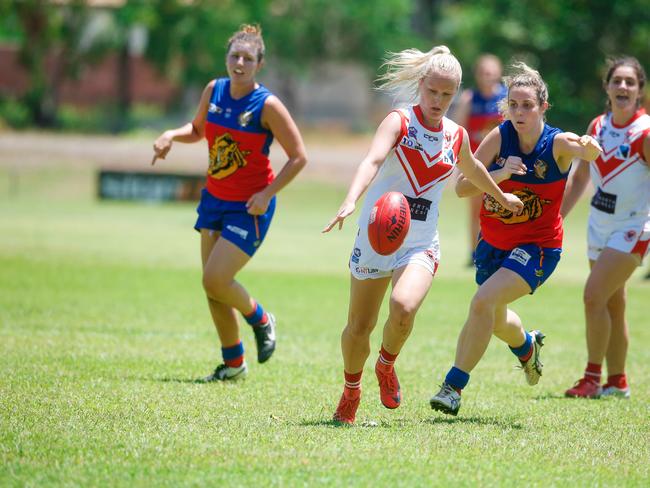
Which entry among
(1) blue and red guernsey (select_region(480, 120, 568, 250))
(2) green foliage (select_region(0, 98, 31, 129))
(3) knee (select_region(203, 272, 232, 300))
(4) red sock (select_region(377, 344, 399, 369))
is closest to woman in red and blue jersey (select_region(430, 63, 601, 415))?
(1) blue and red guernsey (select_region(480, 120, 568, 250))

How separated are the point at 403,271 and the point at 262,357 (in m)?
2.36

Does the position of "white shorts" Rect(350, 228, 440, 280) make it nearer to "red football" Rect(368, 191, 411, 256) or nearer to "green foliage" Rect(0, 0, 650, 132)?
"red football" Rect(368, 191, 411, 256)

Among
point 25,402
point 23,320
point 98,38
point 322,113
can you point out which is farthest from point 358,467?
point 322,113

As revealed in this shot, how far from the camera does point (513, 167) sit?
653 centimetres

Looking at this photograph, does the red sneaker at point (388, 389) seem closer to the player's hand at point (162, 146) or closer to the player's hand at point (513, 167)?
the player's hand at point (513, 167)

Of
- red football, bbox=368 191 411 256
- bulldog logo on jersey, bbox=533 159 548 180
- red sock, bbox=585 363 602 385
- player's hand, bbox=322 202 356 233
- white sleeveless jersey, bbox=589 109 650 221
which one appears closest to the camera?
player's hand, bbox=322 202 356 233

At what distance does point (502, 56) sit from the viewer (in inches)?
1471

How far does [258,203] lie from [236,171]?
0.36 metres

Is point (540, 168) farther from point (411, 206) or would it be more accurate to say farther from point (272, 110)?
point (272, 110)

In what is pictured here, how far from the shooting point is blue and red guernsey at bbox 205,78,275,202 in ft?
24.7

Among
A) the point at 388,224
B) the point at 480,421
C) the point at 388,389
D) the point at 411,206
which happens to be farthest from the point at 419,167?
the point at 480,421

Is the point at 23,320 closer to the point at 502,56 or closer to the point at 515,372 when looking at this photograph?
the point at 515,372

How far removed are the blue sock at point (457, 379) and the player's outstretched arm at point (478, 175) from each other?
3.44 ft

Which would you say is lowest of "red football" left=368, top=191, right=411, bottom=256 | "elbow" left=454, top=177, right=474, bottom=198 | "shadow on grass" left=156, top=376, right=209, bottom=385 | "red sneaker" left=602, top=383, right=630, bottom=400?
"shadow on grass" left=156, top=376, right=209, bottom=385
